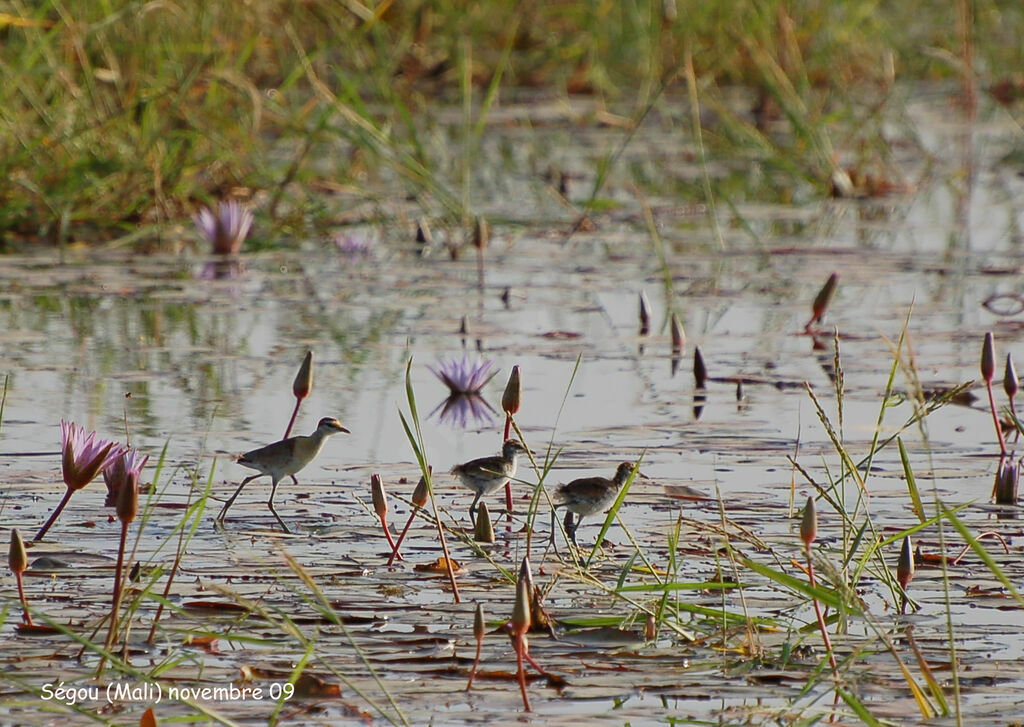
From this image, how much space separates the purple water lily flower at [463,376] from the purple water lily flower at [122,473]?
3.64 ft

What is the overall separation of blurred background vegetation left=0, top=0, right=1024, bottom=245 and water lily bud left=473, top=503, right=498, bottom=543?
3682mm

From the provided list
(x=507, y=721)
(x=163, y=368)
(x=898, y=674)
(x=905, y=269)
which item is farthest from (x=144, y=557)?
(x=905, y=269)

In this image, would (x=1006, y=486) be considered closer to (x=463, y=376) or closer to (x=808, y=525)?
(x=808, y=525)

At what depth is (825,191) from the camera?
9.51m

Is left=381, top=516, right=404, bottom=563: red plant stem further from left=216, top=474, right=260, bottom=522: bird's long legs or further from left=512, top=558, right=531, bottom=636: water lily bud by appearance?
left=512, top=558, right=531, bottom=636: water lily bud

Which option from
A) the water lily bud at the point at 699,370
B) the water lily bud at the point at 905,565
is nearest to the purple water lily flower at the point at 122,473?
the water lily bud at the point at 905,565

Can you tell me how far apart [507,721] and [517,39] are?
39.5ft

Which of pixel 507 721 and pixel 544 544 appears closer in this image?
pixel 507 721

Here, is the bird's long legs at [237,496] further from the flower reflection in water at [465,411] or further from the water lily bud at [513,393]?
the flower reflection in water at [465,411]

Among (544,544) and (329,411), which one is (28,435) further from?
(544,544)

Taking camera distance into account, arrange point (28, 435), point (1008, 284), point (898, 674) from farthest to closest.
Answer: point (1008, 284)
point (28, 435)
point (898, 674)

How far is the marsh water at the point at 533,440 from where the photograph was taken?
2.84m

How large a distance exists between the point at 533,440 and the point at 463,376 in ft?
1.81

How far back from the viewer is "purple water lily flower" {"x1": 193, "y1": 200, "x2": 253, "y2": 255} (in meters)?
7.31
